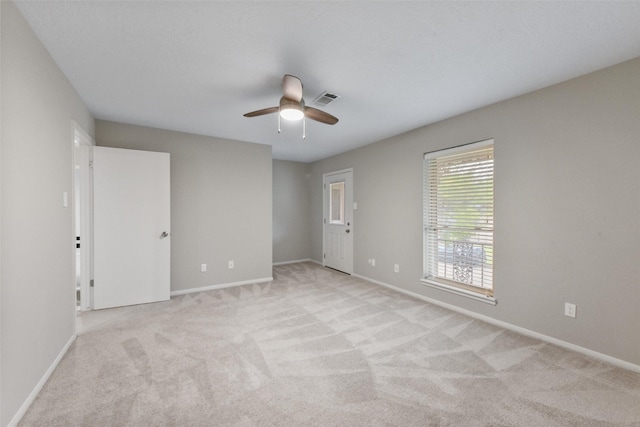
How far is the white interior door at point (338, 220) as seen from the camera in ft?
17.1

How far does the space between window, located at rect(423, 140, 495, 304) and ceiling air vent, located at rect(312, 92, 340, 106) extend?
5.42ft

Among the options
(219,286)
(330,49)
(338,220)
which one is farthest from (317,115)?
(338,220)

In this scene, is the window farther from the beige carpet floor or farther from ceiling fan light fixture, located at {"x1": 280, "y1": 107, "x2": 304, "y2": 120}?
ceiling fan light fixture, located at {"x1": 280, "y1": 107, "x2": 304, "y2": 120}

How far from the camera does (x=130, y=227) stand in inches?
137

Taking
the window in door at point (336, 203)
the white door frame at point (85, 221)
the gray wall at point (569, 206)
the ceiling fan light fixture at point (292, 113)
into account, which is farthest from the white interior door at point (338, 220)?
the white door frame at point (85, 221)

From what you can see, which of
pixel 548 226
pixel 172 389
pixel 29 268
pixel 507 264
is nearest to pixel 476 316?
pixel 507 264

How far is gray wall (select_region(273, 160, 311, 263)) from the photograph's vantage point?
6.18 m

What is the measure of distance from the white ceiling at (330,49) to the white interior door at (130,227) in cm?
73

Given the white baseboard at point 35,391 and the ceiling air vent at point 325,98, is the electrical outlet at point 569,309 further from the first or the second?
the white baseboard at point 35,391

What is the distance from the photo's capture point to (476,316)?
10.2 ft

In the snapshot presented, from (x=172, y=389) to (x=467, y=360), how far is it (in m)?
2.27

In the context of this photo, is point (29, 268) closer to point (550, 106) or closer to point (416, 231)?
point (416, 231)

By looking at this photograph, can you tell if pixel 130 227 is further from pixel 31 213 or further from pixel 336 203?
pixel 336 203

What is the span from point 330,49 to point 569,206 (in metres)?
2.50
